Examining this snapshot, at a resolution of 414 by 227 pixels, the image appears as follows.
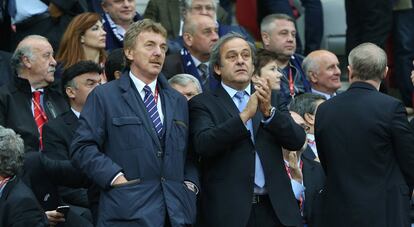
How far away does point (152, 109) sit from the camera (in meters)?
8.06

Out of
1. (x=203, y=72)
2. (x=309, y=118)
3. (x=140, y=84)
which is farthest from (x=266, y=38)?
(x=140, y=84)

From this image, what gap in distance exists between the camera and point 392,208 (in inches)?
330

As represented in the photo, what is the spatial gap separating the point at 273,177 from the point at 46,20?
4.36 m

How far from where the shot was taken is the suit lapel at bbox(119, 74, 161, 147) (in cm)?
791

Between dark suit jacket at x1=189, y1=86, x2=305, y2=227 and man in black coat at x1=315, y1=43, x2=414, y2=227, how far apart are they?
15.1 inches

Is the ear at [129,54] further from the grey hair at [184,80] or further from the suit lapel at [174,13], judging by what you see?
the suit lapel at [174,13]

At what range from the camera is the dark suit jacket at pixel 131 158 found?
771 cm

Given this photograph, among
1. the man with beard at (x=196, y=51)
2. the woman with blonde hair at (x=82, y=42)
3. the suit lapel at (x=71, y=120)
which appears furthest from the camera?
the man with beard at (x=196, y=51)

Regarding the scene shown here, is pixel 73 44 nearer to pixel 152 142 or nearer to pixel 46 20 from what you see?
pixel 46 20

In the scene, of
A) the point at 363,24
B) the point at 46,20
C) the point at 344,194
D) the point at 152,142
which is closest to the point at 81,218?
the point at 152,142

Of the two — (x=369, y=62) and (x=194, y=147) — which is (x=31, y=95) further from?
(x=369, y=62)

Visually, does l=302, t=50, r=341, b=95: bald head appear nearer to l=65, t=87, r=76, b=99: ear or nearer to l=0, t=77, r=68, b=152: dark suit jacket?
l=0, t=77, r=68, b=152: dark suit jacket

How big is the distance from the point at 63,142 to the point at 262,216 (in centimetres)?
179

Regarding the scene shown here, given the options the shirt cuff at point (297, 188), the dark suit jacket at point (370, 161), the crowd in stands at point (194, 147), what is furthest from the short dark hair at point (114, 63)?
the dark suit jacket at point (370, 161)
